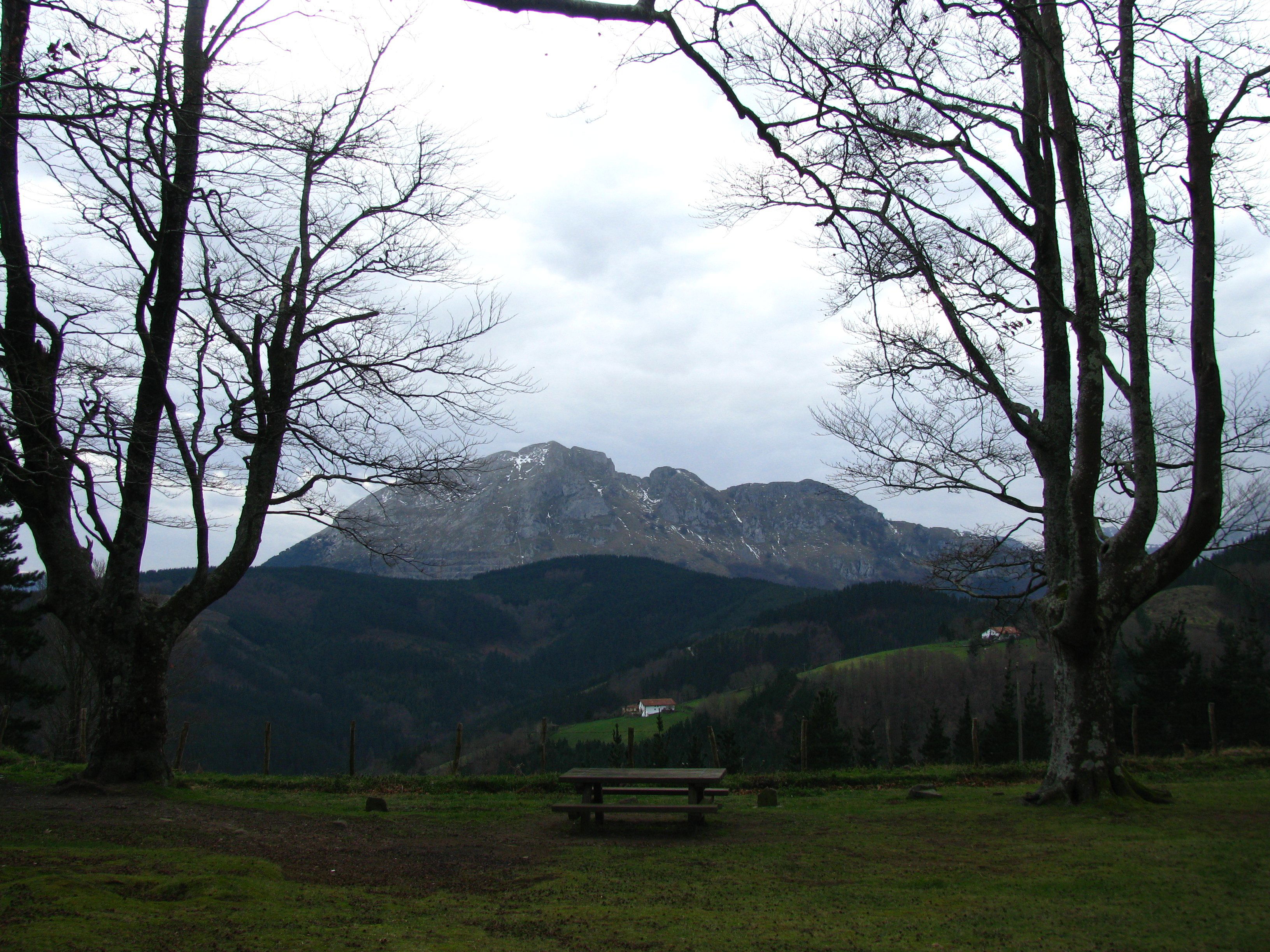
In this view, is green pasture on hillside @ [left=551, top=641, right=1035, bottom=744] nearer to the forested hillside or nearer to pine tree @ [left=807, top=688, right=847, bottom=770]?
the forested hillside

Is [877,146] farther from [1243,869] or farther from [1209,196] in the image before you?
[1243,869]

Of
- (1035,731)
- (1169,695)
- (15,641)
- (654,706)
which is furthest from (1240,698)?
(654,706)

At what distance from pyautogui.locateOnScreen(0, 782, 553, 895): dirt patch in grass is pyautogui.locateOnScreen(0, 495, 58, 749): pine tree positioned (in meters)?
18.7

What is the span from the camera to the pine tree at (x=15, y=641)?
2533 cm

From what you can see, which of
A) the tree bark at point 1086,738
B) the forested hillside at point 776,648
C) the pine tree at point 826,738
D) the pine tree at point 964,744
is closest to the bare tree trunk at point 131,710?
the tree bark at point 1086,738

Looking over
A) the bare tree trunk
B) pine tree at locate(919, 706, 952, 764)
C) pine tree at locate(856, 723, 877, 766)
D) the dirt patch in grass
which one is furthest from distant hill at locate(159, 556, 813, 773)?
the dirt patch in grass

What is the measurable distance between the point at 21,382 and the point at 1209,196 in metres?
12.2

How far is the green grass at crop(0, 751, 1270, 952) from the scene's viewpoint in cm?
446

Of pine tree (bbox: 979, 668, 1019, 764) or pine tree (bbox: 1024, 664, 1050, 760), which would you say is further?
pine tree (bbox: 1024, 664, 1050, 760)

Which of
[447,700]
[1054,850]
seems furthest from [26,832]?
[447,700]

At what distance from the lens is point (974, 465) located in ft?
44.9

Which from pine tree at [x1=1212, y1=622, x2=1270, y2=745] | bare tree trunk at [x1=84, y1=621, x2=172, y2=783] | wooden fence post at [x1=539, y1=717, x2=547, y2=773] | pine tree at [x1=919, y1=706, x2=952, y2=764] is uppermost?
bare tree trunk at [x1=84, y1=621, x2=172, y2=783]

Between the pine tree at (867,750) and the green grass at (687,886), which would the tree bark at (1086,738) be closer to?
the green grass at (687,886)

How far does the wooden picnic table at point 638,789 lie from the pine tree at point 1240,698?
3604cm
